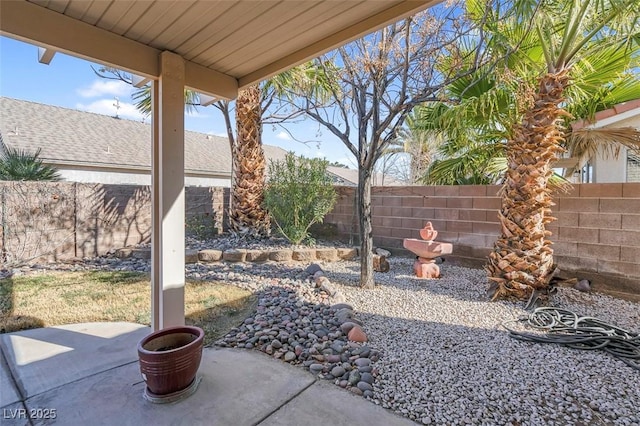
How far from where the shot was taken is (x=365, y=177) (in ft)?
14.9

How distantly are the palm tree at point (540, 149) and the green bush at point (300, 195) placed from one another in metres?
3.23

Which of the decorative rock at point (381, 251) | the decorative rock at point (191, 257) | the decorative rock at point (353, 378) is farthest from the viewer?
the decorative rock at point (381, 251)

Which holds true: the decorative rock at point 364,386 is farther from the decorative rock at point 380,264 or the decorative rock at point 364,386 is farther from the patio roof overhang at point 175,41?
the decorative rock at point 380,264

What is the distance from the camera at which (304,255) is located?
599 cm

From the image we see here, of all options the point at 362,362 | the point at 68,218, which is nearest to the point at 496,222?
the point at 362,362

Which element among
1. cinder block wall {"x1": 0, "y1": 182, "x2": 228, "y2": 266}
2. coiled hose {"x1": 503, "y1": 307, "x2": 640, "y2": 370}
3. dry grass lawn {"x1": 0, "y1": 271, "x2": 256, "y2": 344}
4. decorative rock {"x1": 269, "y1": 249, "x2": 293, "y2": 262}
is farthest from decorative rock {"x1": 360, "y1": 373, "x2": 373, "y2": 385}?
cinder block wall {"x1": 0, "y1": 182, "x2": 228, "y2": 266}

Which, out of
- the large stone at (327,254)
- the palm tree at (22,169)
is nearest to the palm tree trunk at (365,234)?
the large stone at (327,254)

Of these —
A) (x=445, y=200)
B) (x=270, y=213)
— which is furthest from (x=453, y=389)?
(x=270, y=213)

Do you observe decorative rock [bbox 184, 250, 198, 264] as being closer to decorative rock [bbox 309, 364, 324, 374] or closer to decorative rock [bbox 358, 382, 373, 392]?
decorative rock [bbox 309, 364, 324, 374]

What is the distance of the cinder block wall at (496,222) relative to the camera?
4.19 m

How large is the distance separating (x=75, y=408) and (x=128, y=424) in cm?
44

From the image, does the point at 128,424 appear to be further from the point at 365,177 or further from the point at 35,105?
the point at 35,105

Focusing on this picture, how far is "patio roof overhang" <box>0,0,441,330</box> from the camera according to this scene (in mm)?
2029

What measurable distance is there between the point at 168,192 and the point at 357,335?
2000 mm
